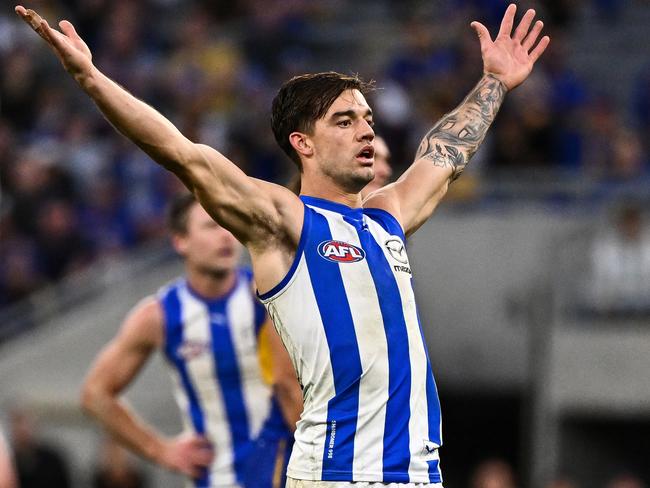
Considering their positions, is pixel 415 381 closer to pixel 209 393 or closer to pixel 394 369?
pixel 394 369

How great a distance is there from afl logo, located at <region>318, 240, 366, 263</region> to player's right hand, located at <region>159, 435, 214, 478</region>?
233cm

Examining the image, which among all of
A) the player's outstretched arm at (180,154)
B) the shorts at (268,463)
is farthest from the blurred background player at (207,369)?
the player's outstretched arm at (180,154)

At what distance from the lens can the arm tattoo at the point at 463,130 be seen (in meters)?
6.29

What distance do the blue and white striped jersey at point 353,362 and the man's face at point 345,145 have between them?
0.21 meters

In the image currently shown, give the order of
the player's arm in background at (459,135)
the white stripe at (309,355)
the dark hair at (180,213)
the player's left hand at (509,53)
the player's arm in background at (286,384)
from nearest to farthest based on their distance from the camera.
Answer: the white stripe at (309,355)
the player's arm in background at (459,135)
the player's left hand at (509,53)
the player's arm in background at (286,384)
the dark hair at (180,213)

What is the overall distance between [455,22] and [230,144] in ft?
10.8

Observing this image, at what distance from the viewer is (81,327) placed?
14148 millimetres

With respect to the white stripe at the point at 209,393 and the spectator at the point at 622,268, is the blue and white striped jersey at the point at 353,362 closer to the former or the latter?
the white stripe at the point at 209,393

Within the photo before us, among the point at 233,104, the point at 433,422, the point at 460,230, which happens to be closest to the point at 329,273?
the point at 433,422

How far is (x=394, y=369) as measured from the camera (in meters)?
5.45

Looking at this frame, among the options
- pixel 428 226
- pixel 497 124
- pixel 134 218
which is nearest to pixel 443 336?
pixel 428 226

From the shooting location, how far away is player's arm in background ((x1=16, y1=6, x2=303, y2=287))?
5219 mm

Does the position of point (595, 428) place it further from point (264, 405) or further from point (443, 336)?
point (264, 405)

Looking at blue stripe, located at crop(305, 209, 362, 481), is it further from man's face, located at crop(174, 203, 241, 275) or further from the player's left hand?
man's face, located at crop(174, 203, 241, 275)
